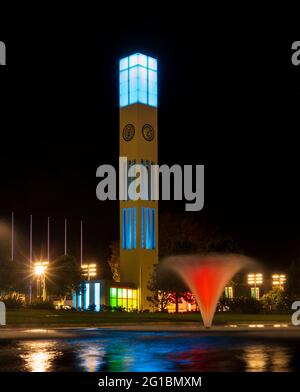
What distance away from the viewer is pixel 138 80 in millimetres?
71250

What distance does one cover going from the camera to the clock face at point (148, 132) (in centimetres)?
7119

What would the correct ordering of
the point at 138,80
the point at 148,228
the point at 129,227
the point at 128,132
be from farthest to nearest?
the point at 128,132, the point at 138,80, the point at 148,228, the point at 129,227

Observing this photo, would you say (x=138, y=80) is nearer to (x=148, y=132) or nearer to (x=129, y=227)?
(x=148, y=132)

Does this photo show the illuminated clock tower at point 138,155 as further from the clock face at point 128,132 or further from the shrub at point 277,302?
the shrub at point 277,302

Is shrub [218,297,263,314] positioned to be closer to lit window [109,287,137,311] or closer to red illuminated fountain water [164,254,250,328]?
lit window [109,287,137,311]

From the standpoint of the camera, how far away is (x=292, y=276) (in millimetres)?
59875

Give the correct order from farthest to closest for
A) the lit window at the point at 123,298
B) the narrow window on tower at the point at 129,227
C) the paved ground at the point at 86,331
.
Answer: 1. the narrow window on tower at the point at 129,227
2. the lit window at the point at 123,298
3. the paved ground at the point at 86,331

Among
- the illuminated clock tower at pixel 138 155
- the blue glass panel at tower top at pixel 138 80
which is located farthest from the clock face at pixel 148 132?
the blue glass panel at tower top at pixel 138 80

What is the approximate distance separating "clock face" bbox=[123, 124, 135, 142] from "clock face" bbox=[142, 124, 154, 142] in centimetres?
126

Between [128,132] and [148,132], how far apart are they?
2.20 m

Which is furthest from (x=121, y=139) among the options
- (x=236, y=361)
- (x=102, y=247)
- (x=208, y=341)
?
(x=236, y=361)

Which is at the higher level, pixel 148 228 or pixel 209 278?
pixel 148 228

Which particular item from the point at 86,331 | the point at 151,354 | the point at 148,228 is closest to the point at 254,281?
the point at 148,228
